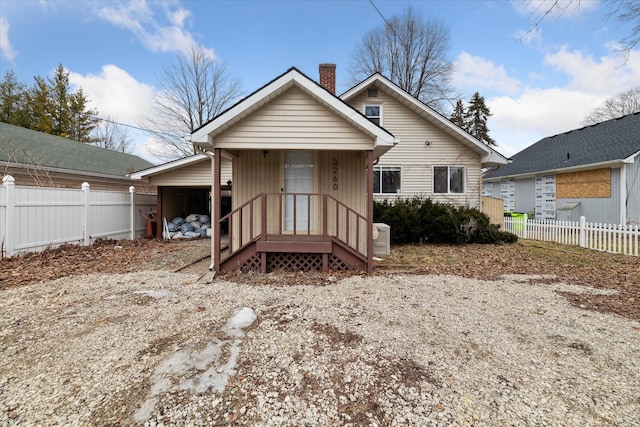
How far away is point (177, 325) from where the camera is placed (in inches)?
148

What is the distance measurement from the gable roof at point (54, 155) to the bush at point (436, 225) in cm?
1294

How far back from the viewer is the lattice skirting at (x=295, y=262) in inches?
257

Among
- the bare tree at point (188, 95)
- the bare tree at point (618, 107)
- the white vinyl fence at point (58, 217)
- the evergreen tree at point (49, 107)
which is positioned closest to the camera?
the white vinyl fence at point (58, 217)

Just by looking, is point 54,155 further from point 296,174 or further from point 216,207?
point 296,174

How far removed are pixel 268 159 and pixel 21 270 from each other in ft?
18.9

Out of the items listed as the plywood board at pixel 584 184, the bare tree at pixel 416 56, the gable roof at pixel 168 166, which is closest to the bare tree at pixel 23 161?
the gable roof at pixel 168 166

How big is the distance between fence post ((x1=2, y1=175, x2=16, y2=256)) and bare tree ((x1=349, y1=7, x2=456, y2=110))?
23.5 metres

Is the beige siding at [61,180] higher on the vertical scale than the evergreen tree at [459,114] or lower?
lower

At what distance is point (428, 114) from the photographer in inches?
473

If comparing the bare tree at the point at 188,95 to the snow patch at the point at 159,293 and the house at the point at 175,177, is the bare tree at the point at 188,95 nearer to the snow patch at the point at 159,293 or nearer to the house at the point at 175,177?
the house at the point at 175,177

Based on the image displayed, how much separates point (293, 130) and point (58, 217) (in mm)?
7114

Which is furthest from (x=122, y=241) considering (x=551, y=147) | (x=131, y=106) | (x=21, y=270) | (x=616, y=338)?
(x=551, y=147)

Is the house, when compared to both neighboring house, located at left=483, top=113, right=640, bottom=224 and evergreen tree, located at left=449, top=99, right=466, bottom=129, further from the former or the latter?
evergreen tree, located at left=449, top=99, right=466, bottom=129

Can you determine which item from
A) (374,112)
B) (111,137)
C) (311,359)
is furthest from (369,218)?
(111,137)
